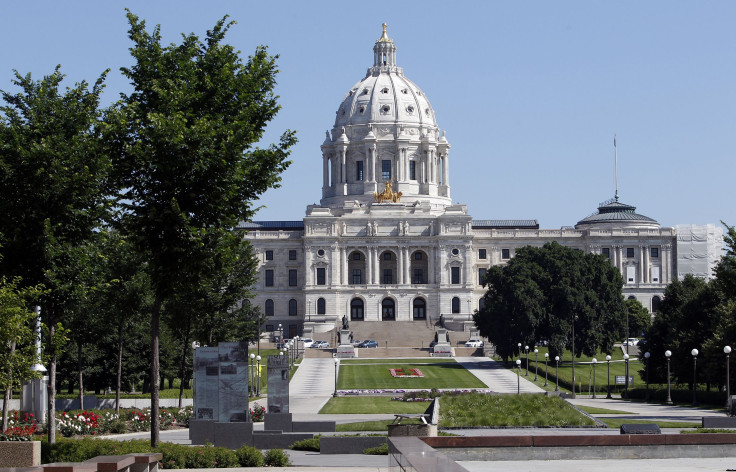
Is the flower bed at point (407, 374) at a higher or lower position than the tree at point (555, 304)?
lower

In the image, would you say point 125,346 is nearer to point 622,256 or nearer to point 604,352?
point 604,352

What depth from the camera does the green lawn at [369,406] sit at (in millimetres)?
67062

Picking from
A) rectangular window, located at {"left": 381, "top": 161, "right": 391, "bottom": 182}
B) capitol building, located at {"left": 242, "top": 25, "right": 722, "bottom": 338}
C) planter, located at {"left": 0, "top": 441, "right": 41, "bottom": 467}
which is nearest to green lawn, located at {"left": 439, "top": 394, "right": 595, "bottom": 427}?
planter, located at {"left": 0, "top": 441, "right": 41, "bottom": 467}

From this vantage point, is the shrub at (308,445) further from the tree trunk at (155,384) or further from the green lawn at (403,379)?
the green lawn at (403,379)

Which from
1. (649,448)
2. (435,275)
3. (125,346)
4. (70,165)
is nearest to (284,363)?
(70,165)

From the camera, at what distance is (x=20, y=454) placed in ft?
92.3

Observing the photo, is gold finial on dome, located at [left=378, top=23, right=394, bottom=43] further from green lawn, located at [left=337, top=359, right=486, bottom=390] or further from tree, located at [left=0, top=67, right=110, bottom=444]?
tree, located at [left=0, top=67, right=110, bottom=444]

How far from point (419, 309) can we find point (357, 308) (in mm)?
7652

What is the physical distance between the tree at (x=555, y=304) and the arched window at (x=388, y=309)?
127 feet

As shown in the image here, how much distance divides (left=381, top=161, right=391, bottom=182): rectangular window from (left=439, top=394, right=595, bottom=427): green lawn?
118 m

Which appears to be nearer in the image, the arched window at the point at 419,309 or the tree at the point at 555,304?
the tree at the point at 555,304

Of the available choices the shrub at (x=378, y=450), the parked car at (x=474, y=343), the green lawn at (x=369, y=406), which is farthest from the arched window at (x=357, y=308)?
the shrub at (x=378, y=450)

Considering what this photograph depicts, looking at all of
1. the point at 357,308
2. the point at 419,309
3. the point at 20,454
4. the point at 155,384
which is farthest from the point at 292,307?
the point at 20,454

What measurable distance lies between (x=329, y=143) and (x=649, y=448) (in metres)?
139
